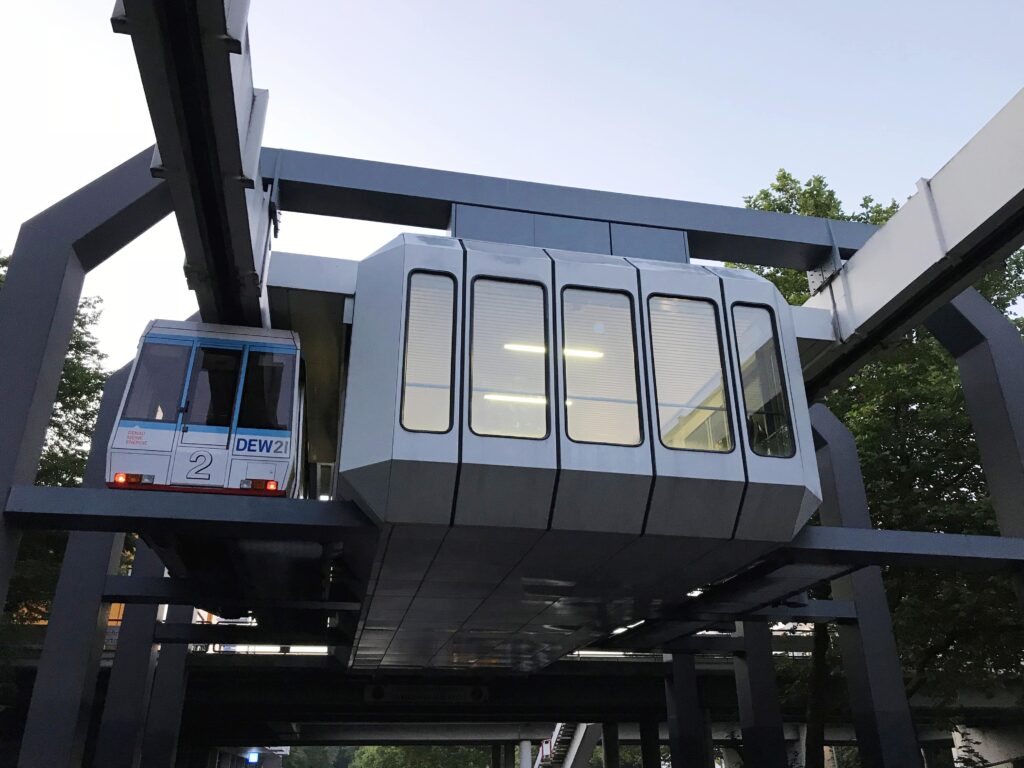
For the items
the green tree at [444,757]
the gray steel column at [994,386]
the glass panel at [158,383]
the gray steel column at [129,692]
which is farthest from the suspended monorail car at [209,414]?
the green tree at [444,757]

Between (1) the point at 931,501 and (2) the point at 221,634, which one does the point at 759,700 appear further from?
(2) the point at 221,634

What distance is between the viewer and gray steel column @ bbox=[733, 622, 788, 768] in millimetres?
21438

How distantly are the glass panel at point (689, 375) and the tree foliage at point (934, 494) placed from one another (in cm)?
1146

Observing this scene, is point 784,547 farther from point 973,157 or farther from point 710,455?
point 973,157

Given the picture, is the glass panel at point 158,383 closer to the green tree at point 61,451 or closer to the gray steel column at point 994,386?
the gray steel column at point 994,386

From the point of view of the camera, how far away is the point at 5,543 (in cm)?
1089

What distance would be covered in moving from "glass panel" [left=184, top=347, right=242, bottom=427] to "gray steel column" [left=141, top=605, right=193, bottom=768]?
9.64 m

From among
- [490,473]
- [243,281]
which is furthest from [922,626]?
[243,281]

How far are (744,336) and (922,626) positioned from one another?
12.4m

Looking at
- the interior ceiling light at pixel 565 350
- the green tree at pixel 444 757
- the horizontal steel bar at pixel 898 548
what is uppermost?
the interior ceiling light at pixel 565 350

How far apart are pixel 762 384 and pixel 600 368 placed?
2.55 meters

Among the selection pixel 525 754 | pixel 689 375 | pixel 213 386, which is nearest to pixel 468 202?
pixel 689 375

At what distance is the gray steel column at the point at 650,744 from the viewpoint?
31.3m

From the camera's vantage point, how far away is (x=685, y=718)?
25359 millimetres
